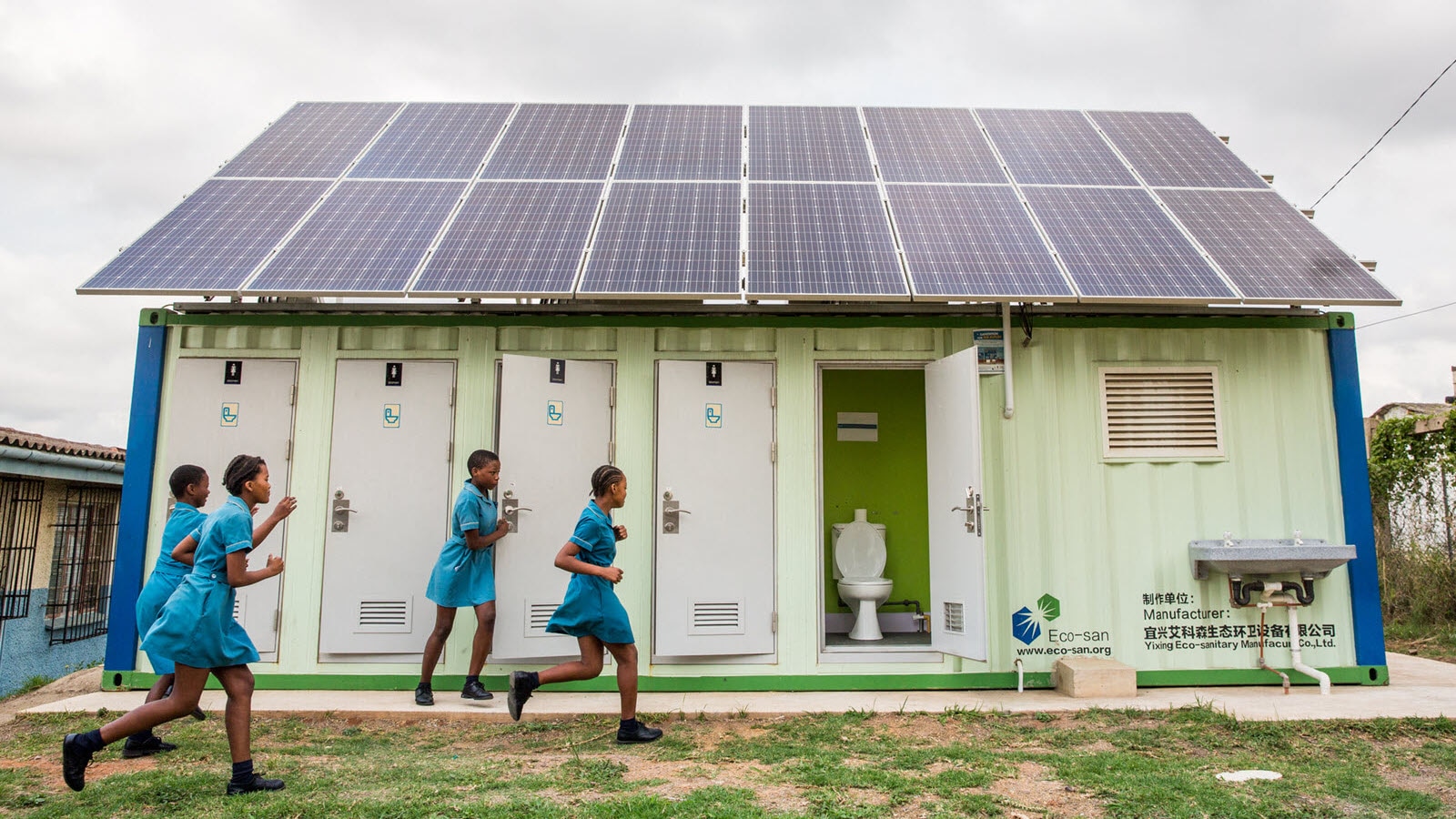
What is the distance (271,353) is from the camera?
A: 21.4 feet

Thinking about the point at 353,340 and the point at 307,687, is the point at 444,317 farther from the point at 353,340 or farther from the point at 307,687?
the point at 307,687

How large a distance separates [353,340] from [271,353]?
62cm

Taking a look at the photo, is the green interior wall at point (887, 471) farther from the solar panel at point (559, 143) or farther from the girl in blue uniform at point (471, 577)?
the girl in blue uniform at point (471, 577)

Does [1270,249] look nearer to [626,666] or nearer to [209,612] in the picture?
[626,666]

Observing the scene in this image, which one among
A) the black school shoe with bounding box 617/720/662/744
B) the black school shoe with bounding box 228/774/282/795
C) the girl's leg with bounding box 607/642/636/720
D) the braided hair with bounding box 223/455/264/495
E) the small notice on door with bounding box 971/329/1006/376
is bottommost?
the black school shoe with bounding box 228/774/282/795

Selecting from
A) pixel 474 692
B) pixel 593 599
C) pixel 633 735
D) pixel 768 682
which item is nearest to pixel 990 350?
pixel 768 682

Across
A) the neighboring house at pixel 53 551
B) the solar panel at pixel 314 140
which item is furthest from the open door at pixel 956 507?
the neighboring house at pixel 53 551

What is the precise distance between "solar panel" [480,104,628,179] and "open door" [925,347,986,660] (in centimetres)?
330

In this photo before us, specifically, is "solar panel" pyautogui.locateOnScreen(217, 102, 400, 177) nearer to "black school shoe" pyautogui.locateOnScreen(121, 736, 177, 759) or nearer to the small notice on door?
"black school shoe" pyautogui.locateOnScreen(121, 736, 177, 759)

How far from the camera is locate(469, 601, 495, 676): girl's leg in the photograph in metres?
5.71

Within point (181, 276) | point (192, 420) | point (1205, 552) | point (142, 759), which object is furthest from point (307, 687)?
point (1205, 552)

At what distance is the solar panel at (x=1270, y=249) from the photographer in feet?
19.4

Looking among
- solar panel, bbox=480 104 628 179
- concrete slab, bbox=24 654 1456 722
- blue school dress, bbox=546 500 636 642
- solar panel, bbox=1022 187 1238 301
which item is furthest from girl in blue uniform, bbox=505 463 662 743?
solar panel, bbox=480 104 628 179

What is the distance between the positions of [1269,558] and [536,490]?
200 inches
